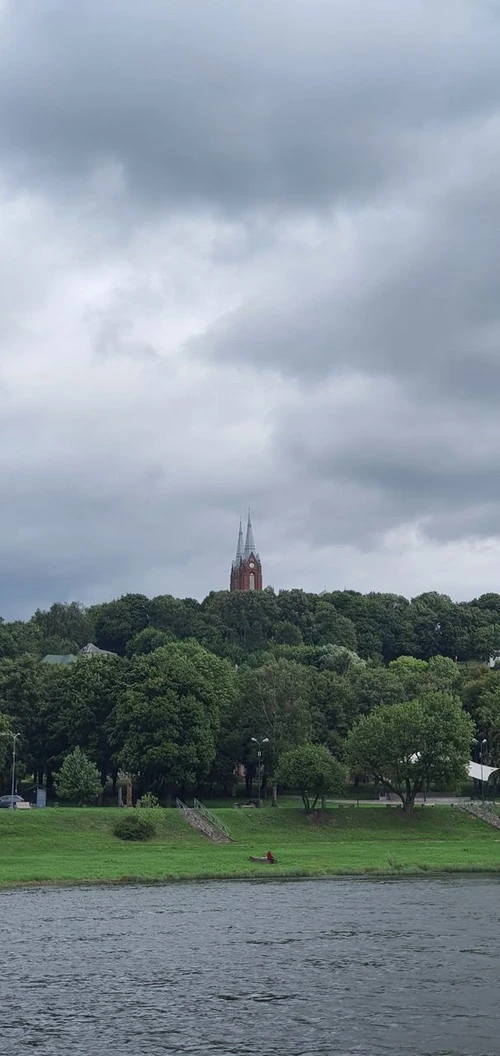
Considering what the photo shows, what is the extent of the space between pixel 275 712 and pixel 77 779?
2172cm

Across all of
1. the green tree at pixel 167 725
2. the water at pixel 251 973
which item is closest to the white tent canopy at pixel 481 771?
the green tree at pixel 167 725

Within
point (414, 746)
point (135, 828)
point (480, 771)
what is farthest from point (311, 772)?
point (480, 771)

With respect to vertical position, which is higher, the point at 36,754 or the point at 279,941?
the point at 36,754

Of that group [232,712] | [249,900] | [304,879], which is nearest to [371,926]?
[249,900]

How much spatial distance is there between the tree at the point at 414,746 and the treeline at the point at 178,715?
10.0ft

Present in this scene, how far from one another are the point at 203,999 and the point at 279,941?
11316mm

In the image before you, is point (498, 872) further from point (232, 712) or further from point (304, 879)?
point (232, 712)

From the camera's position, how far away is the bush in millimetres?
88250

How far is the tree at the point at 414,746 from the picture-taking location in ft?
345

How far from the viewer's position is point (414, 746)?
106 m

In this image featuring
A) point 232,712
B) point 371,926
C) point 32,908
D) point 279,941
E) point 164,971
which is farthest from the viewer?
point 232,712

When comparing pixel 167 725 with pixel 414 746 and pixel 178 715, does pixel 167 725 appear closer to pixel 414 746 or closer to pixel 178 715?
pixel 178 715

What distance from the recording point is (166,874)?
235ft

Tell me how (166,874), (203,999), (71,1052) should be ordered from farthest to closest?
(166,874) → (203,999) → (71,1052)
